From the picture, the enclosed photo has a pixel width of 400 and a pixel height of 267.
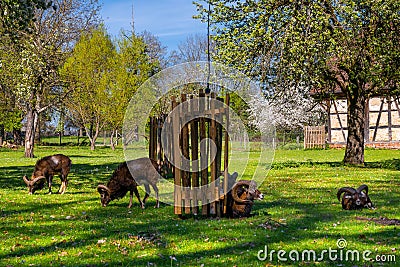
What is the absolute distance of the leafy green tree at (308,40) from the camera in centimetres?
2228

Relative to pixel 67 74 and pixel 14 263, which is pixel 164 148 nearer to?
pixel 14 263

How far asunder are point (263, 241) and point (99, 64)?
44696mm

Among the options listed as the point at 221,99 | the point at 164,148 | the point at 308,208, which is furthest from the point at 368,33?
the point at 221,99

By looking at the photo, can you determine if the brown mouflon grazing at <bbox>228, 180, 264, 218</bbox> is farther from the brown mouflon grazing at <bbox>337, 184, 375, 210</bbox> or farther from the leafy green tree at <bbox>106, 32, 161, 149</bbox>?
the leafy green tree at <bbox>106, 32, 161, 149</bbox>

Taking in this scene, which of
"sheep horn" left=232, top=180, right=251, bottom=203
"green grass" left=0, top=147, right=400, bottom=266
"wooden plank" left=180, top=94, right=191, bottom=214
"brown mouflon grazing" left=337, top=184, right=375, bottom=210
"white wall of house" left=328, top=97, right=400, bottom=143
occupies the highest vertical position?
"white wall of house" left=328, top=97, right=400, bottom=143

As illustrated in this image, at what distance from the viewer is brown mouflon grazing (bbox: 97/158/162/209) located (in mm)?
12602

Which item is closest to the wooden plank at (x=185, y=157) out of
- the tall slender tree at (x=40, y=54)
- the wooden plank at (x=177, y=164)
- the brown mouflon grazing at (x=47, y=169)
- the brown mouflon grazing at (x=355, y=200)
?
the wooden plank at (x=177, y=164)

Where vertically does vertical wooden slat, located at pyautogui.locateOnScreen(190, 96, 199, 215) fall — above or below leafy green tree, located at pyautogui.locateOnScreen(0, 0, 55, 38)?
below

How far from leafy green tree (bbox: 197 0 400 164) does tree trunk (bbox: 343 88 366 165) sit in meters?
1.57

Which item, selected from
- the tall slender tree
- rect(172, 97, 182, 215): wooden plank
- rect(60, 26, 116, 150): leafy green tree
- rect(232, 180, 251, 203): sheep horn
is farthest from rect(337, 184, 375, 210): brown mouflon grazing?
rect(60, 26, 116, 150): leafy green tree

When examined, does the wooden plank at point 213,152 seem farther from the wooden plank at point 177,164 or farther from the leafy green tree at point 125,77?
the leafy green tree at point 125,77

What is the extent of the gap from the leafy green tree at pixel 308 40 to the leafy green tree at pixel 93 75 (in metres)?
25.8

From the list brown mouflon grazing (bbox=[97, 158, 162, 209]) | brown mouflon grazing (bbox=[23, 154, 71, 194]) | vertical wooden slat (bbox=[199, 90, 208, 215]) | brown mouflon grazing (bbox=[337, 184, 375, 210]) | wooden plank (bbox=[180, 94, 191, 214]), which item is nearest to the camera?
vertical wooden slat (bbox=[199, 90, 208, 215])

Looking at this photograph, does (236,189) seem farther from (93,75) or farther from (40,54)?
(93,75)
